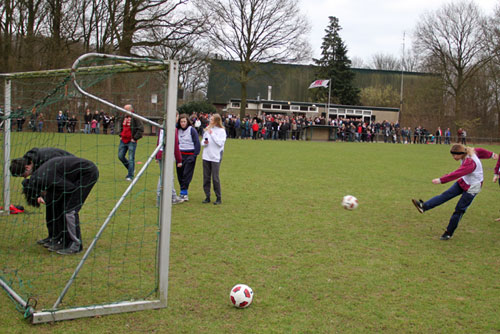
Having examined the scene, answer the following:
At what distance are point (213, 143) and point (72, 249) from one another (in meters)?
3.76

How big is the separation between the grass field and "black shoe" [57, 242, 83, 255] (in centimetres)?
38

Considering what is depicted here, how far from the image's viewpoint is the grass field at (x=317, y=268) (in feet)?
13.1

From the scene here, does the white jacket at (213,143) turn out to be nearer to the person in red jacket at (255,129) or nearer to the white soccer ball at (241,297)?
the white soccer ball at (241,297)

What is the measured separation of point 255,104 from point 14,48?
26.4 meters

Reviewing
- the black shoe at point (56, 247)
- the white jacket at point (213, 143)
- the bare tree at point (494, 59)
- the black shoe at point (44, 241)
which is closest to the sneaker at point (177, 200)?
the white jacket at point (213, 143)

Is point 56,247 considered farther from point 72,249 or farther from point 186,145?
point 186,145

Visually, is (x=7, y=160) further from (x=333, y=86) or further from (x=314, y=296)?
(x=333, y=86)

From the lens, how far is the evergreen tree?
50.0 meters

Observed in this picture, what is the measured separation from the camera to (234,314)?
413cm

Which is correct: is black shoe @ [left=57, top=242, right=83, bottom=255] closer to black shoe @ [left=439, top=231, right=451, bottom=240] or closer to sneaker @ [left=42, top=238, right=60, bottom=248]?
sneaker @ [left=42, top=238, right=60, bottom=248]

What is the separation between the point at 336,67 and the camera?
49.9 metres

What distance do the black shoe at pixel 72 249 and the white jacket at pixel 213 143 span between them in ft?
11.7

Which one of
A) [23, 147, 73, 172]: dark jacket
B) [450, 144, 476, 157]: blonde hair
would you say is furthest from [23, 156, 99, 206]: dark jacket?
[450, 144, 476, 157]: blonde hair

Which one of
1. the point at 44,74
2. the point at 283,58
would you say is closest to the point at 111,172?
the point at 44,74
